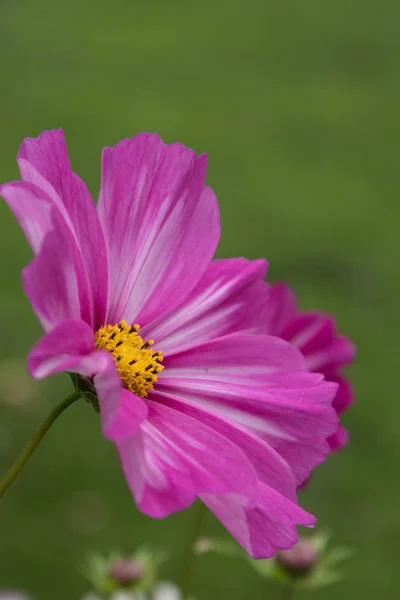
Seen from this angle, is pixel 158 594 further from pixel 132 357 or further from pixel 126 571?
pixel 132 357

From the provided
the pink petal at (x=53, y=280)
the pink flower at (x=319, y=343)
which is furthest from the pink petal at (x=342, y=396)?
the pink petal at (x=53, y=280)

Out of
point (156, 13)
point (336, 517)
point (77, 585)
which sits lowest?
point (77, 585)

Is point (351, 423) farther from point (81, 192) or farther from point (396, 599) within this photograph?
point (81, 192)

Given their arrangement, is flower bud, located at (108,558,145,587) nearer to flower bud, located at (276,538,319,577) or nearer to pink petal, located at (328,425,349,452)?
flower bud, located at (276,538,319,577)

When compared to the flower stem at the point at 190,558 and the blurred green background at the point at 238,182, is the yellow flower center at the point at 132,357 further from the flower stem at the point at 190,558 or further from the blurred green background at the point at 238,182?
the blurred green background at the point at 238,182

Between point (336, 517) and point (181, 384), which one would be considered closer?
point (181, 384)

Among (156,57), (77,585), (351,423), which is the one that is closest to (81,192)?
(77,585)
